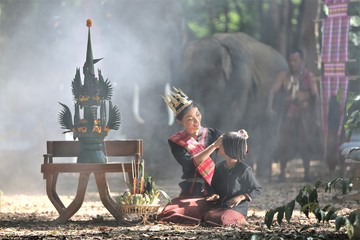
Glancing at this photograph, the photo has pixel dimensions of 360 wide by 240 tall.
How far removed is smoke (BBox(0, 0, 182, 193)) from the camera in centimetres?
1912

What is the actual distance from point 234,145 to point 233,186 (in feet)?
1.33

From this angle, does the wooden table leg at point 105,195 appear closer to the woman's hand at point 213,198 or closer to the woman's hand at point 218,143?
the woman's hand at point 213,198

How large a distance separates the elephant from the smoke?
68 centimetres

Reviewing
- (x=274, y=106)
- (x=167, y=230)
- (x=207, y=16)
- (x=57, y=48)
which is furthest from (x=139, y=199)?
(x=207, y=16)

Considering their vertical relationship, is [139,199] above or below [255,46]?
below

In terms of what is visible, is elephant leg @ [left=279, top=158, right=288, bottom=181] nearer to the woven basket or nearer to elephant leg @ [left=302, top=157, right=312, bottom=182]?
elephant leg @ [left=302, top=157, right=312, bottom=182]

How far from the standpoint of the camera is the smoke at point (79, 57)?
1912 centimetres

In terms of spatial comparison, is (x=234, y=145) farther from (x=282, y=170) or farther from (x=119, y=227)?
(x=282, y=170)

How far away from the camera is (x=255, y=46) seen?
2038 centimetres

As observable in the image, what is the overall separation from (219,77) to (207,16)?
15591 mm

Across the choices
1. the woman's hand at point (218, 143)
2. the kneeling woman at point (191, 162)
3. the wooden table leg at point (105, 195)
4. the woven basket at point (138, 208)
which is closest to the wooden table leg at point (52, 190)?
the wooden table leg at point (105, 195)

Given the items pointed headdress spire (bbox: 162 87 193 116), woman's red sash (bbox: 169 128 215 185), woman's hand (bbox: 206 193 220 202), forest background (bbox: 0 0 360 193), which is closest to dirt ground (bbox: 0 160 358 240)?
woman's hand (bbox: 206 193 220 202)

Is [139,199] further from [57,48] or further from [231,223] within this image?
[57,48]

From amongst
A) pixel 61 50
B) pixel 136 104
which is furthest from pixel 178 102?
pixel 136 104
